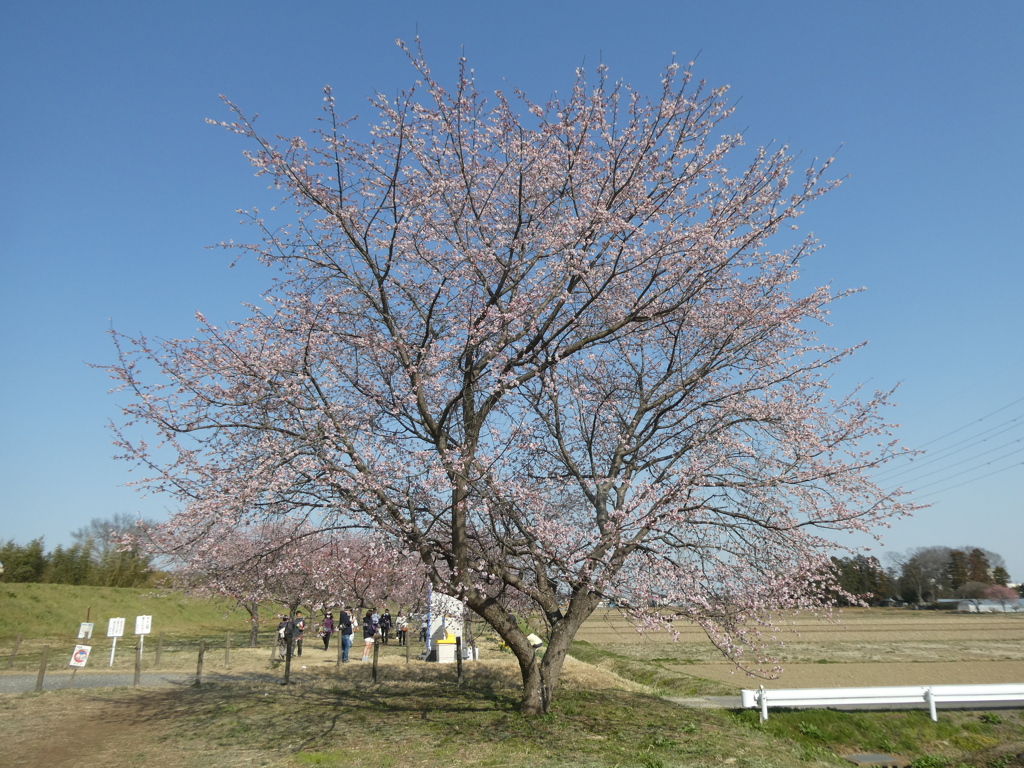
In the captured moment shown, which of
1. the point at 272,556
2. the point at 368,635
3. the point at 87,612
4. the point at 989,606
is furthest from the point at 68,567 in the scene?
the point at 989,606

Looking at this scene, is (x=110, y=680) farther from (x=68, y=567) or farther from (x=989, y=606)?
(x=989, y=606)

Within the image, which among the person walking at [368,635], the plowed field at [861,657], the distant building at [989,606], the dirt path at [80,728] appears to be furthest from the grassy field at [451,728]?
the distant building at [989,606]

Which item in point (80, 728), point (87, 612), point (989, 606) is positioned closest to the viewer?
point (80, 728)

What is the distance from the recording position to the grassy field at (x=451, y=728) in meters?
9.16

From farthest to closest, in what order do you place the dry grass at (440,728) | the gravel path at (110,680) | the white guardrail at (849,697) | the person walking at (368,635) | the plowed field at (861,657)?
the person walking at (368,635), the plowed field at (861,657), the gravel path at (110,680), the white guardrail at (849,697), the dry grass at (440,728)

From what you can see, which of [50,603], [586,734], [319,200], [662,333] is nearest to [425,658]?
[586,734]

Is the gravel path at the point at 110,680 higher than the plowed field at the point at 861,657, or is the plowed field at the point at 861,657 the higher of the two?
the gravel path at the point at 110,680

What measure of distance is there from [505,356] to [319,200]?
12.6 ft

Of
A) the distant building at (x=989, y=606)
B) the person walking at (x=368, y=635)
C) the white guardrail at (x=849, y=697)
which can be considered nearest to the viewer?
the white guardrail at (x=849, y=697)

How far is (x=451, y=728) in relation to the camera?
1066cm

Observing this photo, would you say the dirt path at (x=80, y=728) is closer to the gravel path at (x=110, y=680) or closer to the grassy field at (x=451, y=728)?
the grassy field at (x=451, y=728)

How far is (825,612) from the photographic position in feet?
34.7

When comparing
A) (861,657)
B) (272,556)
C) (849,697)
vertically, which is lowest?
(861,657)

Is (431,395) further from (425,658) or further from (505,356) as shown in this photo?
(425,658)
